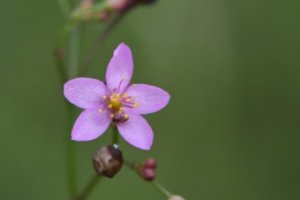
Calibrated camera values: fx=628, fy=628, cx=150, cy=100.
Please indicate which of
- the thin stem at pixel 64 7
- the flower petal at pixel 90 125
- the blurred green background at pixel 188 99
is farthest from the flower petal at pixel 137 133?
the blurred green background at pixel 188 99

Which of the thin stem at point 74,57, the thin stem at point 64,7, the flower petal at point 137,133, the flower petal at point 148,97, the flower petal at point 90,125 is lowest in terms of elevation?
the flower petal at point 137,133

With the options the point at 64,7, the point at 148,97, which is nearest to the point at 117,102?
the point at 148,97

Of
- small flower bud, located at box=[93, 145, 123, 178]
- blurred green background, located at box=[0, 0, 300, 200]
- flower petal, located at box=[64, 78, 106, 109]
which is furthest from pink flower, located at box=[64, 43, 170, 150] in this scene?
blurred green background, located at box=[0, 0, 300, 200]

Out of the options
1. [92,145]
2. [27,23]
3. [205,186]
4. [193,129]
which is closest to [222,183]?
[205,186]

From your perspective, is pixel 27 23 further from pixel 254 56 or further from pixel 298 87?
pixel 298 87

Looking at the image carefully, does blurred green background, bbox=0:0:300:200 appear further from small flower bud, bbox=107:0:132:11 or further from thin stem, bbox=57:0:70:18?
small flower bud, bbox=107:0:132:11

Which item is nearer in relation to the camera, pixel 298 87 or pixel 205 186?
pixel 205 186

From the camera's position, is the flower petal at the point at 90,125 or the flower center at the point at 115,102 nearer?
the flower petal at the point at 90,125

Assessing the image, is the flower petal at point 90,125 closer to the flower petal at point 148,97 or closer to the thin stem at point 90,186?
the flower petal at point 148,97
